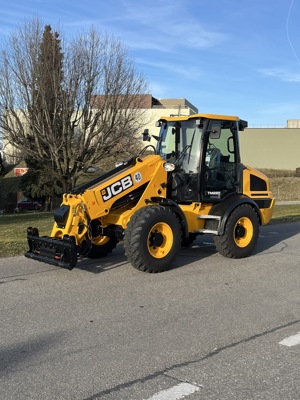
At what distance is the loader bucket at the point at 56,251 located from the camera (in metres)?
6.36

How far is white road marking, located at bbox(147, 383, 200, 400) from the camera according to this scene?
3262mm

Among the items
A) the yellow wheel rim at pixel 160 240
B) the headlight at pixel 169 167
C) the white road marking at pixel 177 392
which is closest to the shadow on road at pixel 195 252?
the yellow wheel rim at pixel 160 240

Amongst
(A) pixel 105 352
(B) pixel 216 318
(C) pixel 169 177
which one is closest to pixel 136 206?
(C) pixel 169 177

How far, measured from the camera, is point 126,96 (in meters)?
23.5

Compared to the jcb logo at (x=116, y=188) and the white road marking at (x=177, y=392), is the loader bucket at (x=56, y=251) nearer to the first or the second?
the jcb logo at (x=116, y=188)

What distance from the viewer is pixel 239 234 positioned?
8531mm

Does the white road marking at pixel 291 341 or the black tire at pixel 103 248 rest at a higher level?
the black tire at pixel 103 248

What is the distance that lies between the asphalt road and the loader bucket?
0.97ft

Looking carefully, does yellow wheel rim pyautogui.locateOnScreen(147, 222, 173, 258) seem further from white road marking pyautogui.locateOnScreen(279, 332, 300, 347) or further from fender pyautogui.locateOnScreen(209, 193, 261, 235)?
white road marking pyautogui.locateOnScreen(279, 332, 300, 347)

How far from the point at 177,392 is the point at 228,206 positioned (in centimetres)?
531

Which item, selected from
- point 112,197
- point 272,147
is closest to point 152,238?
point 112,197

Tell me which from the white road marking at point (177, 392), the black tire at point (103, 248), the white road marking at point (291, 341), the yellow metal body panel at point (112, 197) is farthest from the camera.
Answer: the black tire at point (103, 248)

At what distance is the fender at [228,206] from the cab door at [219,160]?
121 mm

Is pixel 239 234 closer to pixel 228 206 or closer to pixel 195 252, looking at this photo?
pixel 228 206
